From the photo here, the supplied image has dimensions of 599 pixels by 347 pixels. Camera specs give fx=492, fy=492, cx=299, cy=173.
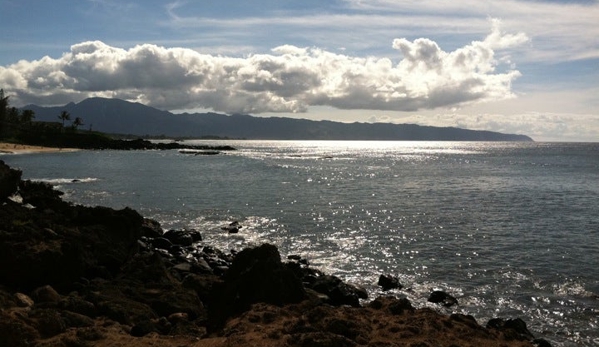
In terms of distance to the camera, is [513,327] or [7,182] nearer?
[513,327]

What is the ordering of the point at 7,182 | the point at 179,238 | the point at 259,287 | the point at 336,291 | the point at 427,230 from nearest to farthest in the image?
the point at 259,287 < the point at 336,291 < the point at 179,238 < the point at 7,182 < the point at 427,230

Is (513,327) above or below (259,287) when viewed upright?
A: below

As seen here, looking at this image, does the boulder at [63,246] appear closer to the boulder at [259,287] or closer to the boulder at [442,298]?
the boulder at [259,287]

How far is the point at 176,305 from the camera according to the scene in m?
17.8

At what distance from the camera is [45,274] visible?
18.6 meters

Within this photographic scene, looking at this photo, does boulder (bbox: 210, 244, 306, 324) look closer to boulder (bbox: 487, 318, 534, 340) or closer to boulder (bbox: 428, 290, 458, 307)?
boulder (bbox: 487, 318, 534, 340)

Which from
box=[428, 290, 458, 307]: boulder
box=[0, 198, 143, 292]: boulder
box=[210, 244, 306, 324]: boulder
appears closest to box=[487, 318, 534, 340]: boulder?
box=[428, 290, 458, 307]: boulder

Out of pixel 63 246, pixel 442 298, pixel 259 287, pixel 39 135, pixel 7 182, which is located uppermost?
pixel 39 135

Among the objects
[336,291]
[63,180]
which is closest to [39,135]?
[63,180]

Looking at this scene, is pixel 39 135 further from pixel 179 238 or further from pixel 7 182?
pixel 179 238

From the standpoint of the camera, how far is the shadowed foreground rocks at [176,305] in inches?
534

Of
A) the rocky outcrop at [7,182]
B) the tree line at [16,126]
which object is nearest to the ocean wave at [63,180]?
the rocky outcrop at [7,182]

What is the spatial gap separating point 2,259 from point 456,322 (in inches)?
645

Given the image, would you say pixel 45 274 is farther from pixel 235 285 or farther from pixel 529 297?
pixel 529 297
